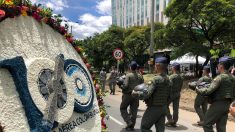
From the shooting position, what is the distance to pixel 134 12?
281 feet

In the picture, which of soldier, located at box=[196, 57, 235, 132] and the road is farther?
the road

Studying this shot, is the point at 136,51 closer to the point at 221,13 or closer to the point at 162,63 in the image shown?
the point at 221,13

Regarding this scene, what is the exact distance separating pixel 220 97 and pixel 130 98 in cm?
326

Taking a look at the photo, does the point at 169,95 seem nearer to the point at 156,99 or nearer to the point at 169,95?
the point at 169,95

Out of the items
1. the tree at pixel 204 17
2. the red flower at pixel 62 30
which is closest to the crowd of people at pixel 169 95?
the red flower at pixel 62 30

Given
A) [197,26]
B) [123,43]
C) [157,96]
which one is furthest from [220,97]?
[123,43]

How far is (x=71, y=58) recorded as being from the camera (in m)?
4.56

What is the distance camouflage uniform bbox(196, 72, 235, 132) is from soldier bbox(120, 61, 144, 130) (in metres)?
2.82

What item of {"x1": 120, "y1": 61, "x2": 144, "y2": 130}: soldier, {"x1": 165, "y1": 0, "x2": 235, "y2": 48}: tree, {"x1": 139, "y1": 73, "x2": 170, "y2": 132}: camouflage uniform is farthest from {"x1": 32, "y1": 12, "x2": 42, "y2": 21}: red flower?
{"x1": 165, "y1": 0, "x2": 235, "y2": 48}: tree

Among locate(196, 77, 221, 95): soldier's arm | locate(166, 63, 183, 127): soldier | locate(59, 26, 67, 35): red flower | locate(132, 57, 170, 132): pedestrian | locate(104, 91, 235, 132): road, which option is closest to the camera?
locate(59, 26, 67, 35): red flower

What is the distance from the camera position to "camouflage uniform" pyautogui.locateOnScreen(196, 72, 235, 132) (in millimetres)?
7496

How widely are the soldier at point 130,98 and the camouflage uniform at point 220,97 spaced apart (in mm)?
2817

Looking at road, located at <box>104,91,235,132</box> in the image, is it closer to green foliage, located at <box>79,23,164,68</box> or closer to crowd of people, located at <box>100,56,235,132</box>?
crowd of people, located at <box>100,56,235,132</box>

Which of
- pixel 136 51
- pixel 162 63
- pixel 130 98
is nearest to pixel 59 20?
pixel 162 63
